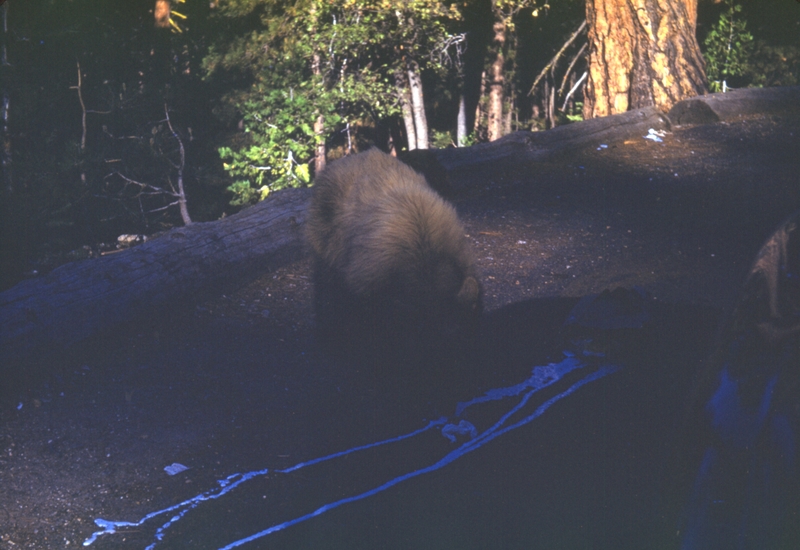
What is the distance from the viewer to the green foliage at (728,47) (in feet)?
47.1

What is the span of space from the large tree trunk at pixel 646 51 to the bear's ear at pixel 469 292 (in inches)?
291

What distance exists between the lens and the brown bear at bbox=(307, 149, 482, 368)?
4301mm

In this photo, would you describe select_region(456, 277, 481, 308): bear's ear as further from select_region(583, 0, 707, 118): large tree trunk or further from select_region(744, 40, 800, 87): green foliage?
select_region(744, 40, 800, 87): green foliage

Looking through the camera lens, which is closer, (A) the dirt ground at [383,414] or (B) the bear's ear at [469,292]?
(A) the dirt ground at [383,414]

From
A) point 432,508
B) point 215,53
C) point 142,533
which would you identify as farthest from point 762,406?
point 215,53

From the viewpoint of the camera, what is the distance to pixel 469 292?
171 inches

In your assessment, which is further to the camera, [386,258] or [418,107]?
Result: [418,107]

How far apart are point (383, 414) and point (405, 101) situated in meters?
12.5

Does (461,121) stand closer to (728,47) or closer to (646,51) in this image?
(728,47)

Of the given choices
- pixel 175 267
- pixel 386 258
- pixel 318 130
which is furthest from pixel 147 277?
pixel 318 130

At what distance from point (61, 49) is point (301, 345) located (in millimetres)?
9993

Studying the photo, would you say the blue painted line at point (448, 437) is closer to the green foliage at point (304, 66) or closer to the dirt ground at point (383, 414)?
the dirt ground at point (383, 414)

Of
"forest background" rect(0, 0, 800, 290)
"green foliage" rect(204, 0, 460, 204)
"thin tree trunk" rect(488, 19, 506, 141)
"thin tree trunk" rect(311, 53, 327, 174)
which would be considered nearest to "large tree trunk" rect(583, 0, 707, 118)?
"forest background" rect(0, 0, 800, 290)

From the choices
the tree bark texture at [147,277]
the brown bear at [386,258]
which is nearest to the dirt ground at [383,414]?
the tree bark texture at [147,277]
